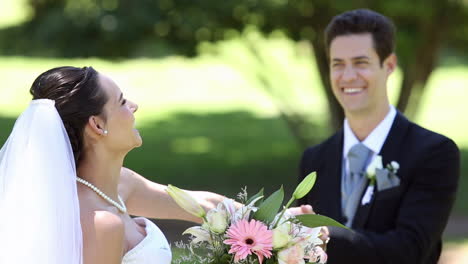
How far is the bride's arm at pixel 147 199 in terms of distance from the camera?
3879 mm

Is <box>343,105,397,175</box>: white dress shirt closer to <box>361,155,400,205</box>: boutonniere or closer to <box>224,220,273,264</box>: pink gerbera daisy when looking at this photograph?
<box>361,155,400,205</box>: boutonniere

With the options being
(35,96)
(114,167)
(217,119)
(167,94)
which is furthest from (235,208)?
(167,94)

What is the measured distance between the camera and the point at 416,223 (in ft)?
13.8

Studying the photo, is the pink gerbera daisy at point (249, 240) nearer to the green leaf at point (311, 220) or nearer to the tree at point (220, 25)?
the green leaf at point (311, 220)

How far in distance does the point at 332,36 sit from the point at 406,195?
97cm

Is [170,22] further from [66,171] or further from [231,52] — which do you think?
[66,171]

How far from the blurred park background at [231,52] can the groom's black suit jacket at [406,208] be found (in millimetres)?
5677

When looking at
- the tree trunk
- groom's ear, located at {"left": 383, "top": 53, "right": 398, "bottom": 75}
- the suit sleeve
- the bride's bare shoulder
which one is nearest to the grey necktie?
the suit sleeve

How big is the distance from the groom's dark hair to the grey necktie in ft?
1.69

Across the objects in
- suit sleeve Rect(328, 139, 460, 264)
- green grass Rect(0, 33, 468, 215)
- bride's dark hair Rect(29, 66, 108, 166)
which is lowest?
green grass Rect(0, 33, 468, 215)

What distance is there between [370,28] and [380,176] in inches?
33.1

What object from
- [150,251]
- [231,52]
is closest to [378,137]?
[150,251]

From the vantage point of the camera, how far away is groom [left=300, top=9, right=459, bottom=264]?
421cm

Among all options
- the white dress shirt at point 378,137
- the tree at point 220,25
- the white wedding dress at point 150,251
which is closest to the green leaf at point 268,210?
the white wedding dress at point 150,251
